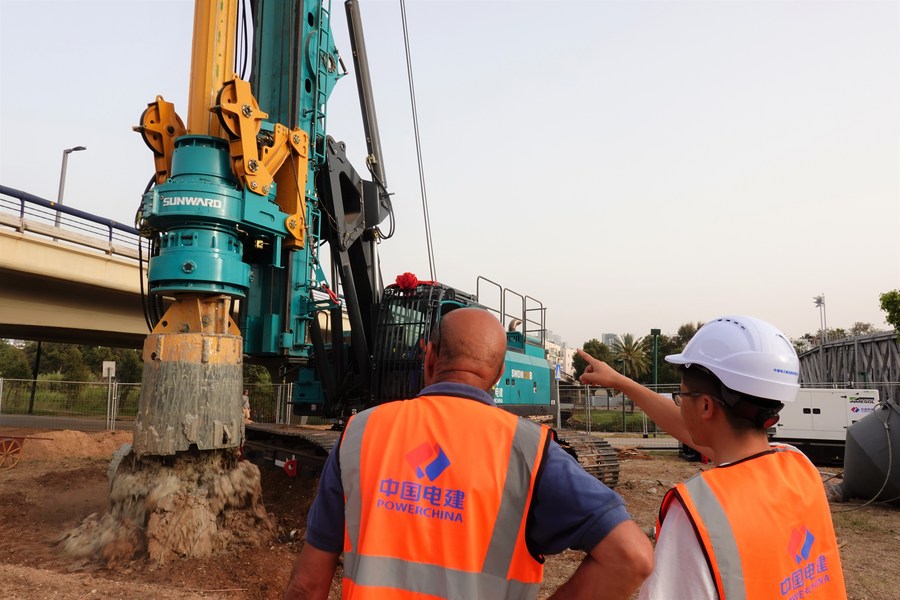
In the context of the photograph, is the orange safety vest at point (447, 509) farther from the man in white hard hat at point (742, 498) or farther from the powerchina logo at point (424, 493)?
the man in white hard hat at point (742, 498)

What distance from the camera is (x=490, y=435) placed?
178cm

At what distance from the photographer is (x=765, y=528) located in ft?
5.31

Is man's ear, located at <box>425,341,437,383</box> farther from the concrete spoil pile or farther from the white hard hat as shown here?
the concrete spoil pile

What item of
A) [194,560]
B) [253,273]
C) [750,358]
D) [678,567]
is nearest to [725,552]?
[678,567]

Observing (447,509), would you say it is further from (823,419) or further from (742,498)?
(823,419)

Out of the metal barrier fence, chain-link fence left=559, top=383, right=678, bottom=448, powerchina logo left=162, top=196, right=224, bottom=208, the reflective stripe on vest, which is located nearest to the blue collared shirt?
the reflective stripe on vest

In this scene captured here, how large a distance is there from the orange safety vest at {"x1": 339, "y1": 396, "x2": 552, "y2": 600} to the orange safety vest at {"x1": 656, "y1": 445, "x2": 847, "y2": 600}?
1.34ft

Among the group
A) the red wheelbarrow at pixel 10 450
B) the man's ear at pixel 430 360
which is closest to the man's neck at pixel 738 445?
the man's ear at pixel 430 360

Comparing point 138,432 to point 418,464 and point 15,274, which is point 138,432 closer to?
point 418,464

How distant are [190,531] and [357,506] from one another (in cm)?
487

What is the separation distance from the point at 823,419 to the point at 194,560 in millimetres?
15499

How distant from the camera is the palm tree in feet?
189

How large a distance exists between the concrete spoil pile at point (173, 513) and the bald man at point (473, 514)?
4.81 metres

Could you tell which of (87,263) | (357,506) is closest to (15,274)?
(87,263)
